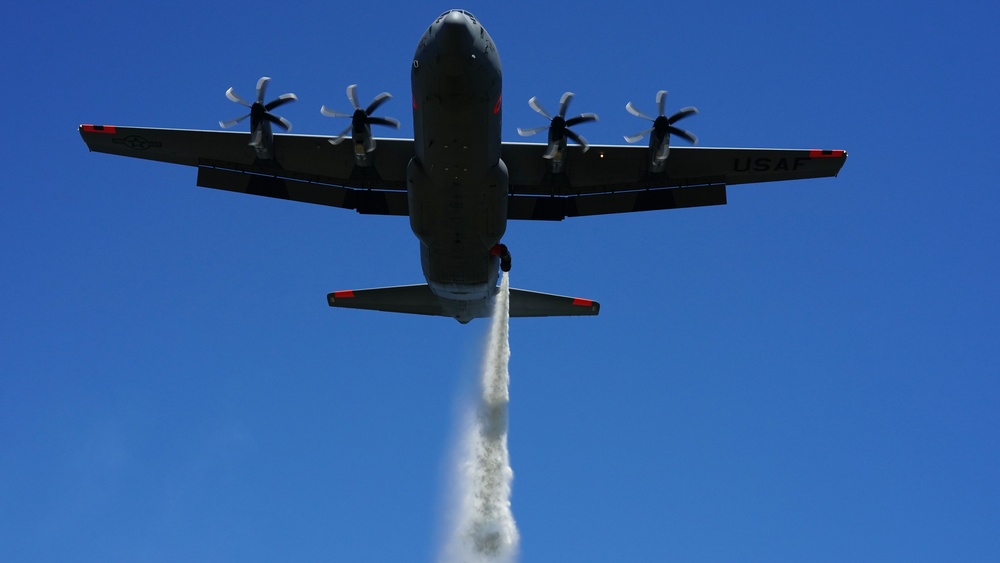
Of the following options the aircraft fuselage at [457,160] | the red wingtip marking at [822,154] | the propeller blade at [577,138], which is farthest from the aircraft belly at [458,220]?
the red wingtip marking at [822,154]

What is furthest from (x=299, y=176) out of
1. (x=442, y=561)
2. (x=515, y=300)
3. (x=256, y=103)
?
(x=442, y=561)

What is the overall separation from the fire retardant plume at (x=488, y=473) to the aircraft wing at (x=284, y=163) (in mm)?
4490

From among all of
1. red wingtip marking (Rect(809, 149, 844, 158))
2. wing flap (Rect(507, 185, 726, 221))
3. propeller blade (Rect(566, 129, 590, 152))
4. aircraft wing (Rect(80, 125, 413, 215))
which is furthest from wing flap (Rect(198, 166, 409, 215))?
A: red wingtip marking (Rect(809, 149, 844, 158))

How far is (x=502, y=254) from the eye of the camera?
27.0 metres

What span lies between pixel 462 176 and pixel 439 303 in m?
5.96

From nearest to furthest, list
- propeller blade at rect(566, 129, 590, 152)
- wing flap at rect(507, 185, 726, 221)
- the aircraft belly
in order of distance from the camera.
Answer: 1. the aircraft belly
2. propeller blade at rect(566, 129, 590, 152)
3. wing flap at rect(507, 185, 726, 221)

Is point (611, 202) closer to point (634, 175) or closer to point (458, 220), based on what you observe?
point (634, 175)

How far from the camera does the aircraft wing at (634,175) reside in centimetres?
2758

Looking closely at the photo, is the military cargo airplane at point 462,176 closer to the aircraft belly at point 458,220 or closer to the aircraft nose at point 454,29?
the aircraft belly at point 458,220

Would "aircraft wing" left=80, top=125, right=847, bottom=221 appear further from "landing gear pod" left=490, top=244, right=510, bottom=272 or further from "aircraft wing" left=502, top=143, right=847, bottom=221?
"landing gear pod" left=490, top=244, right=510, bottom=272

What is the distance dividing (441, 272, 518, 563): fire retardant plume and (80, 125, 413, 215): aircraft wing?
14.7ft

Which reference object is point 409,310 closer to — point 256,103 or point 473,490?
point 473,490

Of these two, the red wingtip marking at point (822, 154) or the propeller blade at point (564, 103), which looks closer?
the propeller blade at point (564, 103)

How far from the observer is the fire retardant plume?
28562 mm
